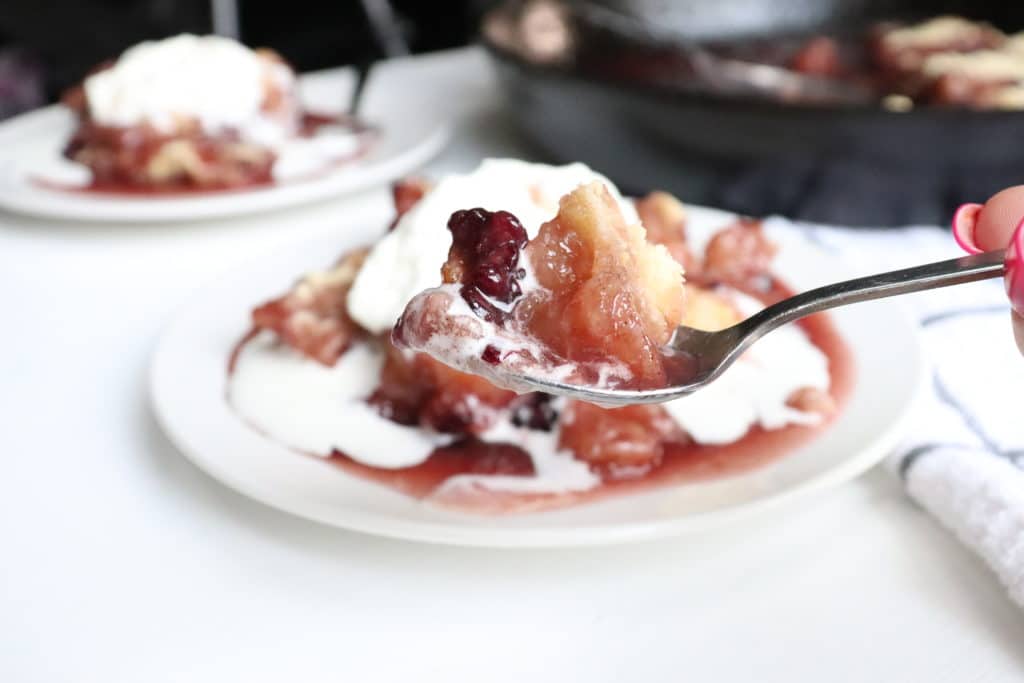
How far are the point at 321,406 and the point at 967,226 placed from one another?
680mm

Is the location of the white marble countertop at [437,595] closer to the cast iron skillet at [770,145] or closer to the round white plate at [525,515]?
the round white plate at [525,515]

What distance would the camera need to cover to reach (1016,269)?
0.66 m

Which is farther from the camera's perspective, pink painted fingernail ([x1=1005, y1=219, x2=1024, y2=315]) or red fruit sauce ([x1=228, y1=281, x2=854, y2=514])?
red fruit sauce ([x1=228, y1=281, x2=854, y2=514])

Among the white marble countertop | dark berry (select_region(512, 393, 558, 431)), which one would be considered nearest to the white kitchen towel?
the white marble countertop

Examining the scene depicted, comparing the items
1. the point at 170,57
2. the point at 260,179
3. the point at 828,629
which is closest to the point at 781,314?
the point at 828,629

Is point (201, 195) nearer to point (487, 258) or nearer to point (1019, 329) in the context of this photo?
point (487, 258)

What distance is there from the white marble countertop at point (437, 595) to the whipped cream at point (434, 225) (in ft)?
0.89

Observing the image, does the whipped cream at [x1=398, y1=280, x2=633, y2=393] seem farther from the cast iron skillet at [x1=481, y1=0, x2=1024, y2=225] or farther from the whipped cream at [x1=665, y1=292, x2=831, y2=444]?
the cast iron skillet at [x1=481, y1=0, x2=1024, y2=225]

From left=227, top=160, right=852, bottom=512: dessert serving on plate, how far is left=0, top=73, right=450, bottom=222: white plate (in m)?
0.44

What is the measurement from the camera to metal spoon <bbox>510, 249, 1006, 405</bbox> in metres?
0.72

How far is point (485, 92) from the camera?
2.43 metres

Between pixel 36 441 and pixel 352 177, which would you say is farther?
pixel 352 177

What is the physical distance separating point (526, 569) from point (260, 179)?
1.12 meters

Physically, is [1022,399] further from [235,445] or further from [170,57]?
[170,57]
